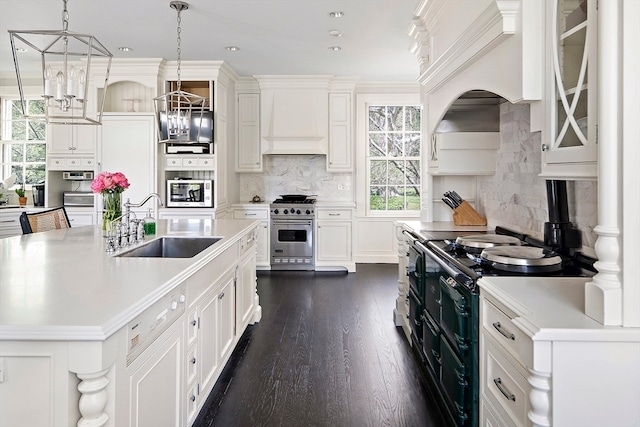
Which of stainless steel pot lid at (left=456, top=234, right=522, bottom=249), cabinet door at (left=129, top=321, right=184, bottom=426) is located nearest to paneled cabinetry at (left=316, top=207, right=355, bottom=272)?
stainless steel pot lid at (left=456, top=234, right=522, bottom=249)

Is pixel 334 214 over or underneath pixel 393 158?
underneath

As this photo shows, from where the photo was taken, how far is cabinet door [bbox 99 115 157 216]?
17.6 feet

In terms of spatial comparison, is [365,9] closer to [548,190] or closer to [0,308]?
[548,190]

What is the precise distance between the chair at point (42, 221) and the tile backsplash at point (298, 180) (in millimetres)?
3146

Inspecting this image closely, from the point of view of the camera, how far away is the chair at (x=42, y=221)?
3.25 m

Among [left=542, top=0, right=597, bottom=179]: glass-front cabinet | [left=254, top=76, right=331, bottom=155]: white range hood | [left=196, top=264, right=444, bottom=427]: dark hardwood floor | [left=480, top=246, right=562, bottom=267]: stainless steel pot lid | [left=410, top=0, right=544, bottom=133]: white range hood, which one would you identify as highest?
[left=254, top=76, right=331, bottom=155]: white range hood

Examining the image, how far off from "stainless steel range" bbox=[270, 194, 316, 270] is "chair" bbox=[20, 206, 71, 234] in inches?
110

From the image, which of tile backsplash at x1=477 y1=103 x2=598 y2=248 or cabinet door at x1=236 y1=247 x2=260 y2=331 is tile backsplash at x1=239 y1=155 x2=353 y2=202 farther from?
tile backsplash at x1=477 y1=103 x2=598 y2=248

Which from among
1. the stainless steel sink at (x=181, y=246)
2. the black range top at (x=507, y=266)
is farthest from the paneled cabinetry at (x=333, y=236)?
the black range top at (x=507, y=266)

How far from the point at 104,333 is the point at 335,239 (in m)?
5.08

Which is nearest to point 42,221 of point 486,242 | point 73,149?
point 73,149

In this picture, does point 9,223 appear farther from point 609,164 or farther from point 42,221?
point 609,164

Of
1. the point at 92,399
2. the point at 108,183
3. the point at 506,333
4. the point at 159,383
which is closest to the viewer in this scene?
the point at 92,399

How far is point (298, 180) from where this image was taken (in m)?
6.67
